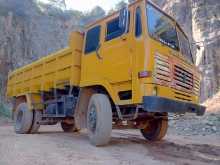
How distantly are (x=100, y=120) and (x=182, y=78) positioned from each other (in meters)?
1.95

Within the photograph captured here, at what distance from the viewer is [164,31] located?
280 inches

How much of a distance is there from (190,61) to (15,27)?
22.9 m

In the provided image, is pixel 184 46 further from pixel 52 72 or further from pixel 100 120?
pixel 52 72

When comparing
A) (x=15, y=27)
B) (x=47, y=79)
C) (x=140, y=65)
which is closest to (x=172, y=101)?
(x=140, y=65)

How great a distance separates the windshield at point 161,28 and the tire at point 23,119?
17.4 ft

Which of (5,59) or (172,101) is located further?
(5,59)

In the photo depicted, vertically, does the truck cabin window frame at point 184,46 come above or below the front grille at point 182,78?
above

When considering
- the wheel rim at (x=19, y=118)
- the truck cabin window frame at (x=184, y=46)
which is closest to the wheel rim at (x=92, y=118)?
the truck cabin window frame at (x=184, y=46)

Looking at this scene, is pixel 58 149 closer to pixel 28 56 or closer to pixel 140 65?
pixel 140 65

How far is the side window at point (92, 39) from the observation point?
305 inches

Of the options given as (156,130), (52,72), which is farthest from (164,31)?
(52,72)

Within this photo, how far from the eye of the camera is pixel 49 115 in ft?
31.9

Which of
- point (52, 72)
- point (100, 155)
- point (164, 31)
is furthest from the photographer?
point (52, 72)

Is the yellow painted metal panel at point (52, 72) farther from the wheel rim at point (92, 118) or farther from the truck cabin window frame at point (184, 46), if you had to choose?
the truck cabin window frame at point (184, 46)
